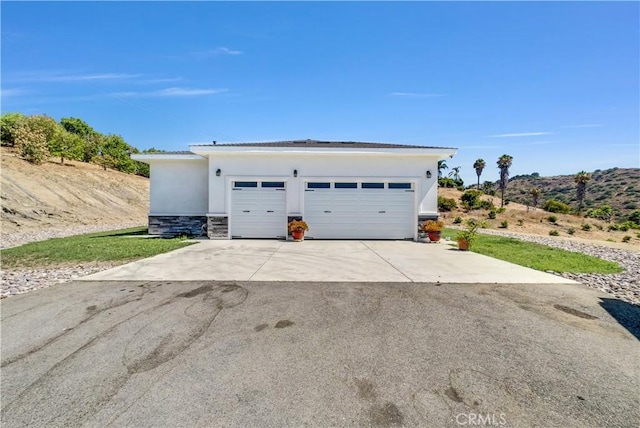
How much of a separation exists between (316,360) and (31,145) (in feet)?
93.7

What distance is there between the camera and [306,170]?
1171cm

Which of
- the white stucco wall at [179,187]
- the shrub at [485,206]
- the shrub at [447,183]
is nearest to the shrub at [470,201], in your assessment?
the shrub at [485,206]

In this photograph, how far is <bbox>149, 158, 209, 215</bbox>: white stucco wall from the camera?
1250 cm

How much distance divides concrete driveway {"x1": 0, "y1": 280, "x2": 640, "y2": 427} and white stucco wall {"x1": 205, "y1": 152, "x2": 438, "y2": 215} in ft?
23.3

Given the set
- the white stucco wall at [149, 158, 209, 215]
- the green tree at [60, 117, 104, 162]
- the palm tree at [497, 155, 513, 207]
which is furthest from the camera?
the palm tree at [497, 155, 513, 207]

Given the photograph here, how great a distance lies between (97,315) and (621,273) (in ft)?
34.6

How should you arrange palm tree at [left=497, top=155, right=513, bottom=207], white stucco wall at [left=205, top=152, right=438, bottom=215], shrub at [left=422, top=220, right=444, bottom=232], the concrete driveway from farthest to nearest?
palm tree at [left=497, top=155, right=513, bottom=207] → white stucco wall at [left=205, top=152, right=438, bottom=215] → shrub at [left=422, top=220, right=444, bottom=232] → the concrete driveway

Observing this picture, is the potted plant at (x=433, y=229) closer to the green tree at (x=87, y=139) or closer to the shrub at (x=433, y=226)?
the shrub at (x=433, y=226)

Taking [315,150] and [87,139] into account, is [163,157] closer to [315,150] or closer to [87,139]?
[315,150]

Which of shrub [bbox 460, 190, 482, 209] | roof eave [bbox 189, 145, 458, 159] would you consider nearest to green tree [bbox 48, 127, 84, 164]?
roof eave [bbox 189, 145, 458, 159]

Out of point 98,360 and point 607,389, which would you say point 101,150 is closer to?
point 98,360

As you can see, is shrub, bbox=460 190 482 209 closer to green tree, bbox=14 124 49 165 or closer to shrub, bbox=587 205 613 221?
shrub, bbox=587 205 613 221

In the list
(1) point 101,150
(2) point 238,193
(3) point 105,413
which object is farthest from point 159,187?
(1) point 101,150

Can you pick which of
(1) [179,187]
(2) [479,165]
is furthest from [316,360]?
(2) [479,165]
